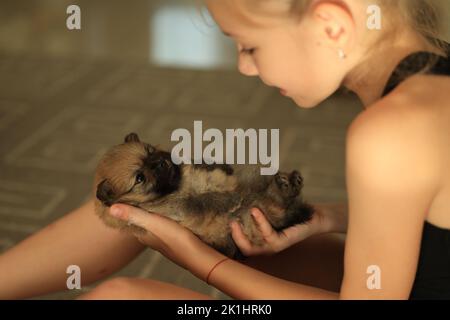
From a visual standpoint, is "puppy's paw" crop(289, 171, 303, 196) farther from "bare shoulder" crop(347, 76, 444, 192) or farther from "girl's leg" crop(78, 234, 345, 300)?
"bare shoulder" crop(347, 76, 444, 192)

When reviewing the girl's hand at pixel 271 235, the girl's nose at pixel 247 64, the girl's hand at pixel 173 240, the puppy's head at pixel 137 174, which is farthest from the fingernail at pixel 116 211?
the girl's nose at pixel 247 64

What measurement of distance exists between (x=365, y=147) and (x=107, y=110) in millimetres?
2049

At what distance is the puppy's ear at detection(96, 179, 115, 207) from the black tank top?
583 millimetres

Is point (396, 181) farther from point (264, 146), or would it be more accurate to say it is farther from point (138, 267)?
point (264, 146)

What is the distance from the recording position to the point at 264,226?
1.26 m

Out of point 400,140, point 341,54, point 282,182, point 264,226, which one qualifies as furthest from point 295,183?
point 400,140

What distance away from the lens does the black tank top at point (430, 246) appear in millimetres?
922

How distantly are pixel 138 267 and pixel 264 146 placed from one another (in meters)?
0.64

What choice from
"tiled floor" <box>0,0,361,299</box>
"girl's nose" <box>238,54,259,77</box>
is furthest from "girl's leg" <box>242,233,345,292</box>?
"tiled floor" <box>0,0,361,299</box>

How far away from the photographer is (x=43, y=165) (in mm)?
2350

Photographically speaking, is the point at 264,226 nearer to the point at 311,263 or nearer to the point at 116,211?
the point at 311,263

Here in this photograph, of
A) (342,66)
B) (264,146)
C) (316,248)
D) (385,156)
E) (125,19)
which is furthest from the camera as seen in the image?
(125,19)

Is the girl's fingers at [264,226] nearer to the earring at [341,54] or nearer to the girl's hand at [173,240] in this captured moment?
the girl's hand at [173,240]

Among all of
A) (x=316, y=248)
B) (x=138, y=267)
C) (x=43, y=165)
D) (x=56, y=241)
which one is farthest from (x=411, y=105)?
(x=43, y=165)
